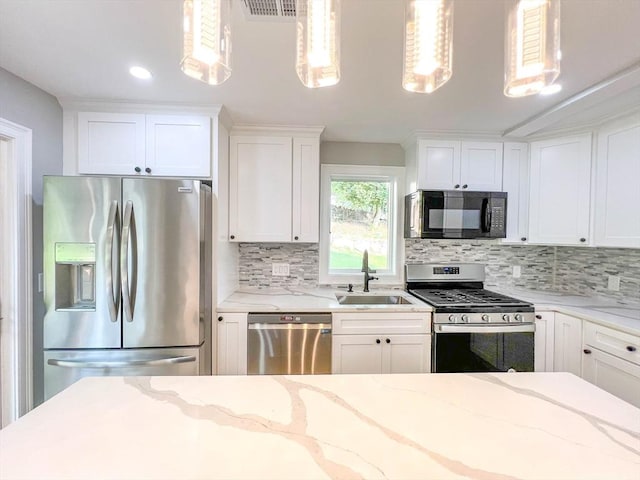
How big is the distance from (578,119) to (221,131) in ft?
9.05

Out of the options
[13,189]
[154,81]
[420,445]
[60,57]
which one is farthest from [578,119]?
[13,189]

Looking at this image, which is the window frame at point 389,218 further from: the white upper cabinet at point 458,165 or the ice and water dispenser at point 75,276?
the ice and water dispenser at point 75,276

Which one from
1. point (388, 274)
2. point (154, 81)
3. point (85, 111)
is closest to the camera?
point (154, 81)

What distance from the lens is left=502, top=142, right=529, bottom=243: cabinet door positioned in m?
2.42

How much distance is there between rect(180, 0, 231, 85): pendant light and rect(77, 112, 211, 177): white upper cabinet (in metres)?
1.42

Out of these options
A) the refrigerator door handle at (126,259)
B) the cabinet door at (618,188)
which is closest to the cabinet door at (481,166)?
the cabinet door at (618,188)

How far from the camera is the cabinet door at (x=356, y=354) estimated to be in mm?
1992

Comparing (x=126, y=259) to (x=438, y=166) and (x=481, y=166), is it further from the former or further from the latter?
(x=481, y=166)

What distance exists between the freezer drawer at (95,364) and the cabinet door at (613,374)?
2.81m

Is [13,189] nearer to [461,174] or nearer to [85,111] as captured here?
[85,111]

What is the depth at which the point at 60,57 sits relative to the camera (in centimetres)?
143

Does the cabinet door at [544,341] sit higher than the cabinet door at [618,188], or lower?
lower

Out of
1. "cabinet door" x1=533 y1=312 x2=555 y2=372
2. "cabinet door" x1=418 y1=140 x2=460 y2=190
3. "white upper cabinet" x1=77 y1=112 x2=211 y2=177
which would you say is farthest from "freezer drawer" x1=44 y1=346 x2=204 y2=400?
"cabinet door" x1=533 y1=312 x2=555 y2=372

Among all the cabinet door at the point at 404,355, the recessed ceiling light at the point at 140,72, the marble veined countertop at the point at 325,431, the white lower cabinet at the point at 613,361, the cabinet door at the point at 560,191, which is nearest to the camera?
the marble veined countertop at the point at 325,431
